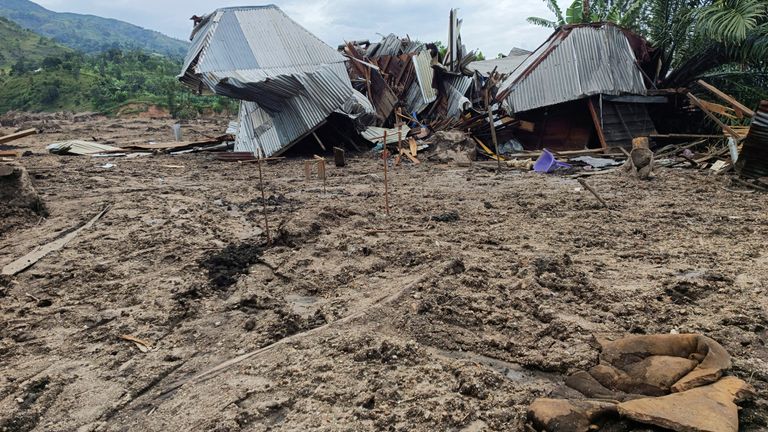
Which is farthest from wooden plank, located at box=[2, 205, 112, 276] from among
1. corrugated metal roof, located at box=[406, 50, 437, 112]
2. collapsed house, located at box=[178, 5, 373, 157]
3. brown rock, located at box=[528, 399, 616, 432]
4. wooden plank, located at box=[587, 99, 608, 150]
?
corrugated metal roof, located at box=[406, 50, 437, 112]

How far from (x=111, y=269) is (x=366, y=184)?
518 cm

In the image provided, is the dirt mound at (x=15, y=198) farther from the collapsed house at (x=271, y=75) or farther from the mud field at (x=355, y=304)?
the collapsed house at (x=271, y=75)

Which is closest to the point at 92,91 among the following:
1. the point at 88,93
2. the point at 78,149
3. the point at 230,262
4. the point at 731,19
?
the point at 88,93

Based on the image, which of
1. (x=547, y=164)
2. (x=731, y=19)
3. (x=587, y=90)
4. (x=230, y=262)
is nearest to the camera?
(x=230, y=262)

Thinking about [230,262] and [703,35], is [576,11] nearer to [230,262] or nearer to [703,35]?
[703,35]

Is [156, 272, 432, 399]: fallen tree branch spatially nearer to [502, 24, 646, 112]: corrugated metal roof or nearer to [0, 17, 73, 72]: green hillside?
[502, 24, 646, 112]: corrugated metal roof

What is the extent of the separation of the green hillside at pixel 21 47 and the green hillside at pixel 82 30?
142 ft

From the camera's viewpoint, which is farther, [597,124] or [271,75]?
[271,75]

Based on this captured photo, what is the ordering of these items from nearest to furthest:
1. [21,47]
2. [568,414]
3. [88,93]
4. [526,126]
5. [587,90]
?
[568,414] → [587,90] → [526,126] → [88,93] → [21,47]

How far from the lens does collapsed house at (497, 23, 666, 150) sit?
11.8 m

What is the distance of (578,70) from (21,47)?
63296 millimetres

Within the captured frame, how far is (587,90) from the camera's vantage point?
1166 cm

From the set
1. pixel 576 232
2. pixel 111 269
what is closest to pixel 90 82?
pixel 111 269

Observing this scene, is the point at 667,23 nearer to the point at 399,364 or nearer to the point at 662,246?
the point at 662,246
